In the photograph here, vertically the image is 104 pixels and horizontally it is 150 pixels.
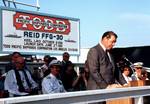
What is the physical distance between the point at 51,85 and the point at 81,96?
2.71 metres

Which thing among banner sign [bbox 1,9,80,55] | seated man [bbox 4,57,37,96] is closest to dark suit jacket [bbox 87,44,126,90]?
seated man [bbox 4,57,37,96]

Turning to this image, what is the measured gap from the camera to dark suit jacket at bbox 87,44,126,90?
5.64 meters

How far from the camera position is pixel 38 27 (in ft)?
35.2

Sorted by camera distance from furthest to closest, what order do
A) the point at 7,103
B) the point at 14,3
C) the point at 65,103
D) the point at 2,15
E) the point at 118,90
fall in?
1. the point at 14,3
2. the point at 2,15
3. the point at 118,90
4. the point at 65,103
5. the point at 7,103

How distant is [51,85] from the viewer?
672 centimetres

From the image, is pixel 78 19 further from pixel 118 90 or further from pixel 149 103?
pixel 118 90

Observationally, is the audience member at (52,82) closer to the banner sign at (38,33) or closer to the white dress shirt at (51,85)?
the white dress shirt at (51,85)

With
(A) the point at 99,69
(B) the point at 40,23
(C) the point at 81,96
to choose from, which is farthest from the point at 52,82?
(B) the point at 40,23

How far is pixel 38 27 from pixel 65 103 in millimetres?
7066

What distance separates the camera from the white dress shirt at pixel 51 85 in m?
6.65

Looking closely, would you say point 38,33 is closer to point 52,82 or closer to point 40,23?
point 40,23

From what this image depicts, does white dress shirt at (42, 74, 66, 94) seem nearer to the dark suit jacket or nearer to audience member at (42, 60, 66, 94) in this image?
audience member at (42, 60, 66, 94)

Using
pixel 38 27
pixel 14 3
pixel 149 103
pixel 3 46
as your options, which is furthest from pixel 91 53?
pixel 14 3

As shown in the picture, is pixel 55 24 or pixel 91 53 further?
pixel 55 24
